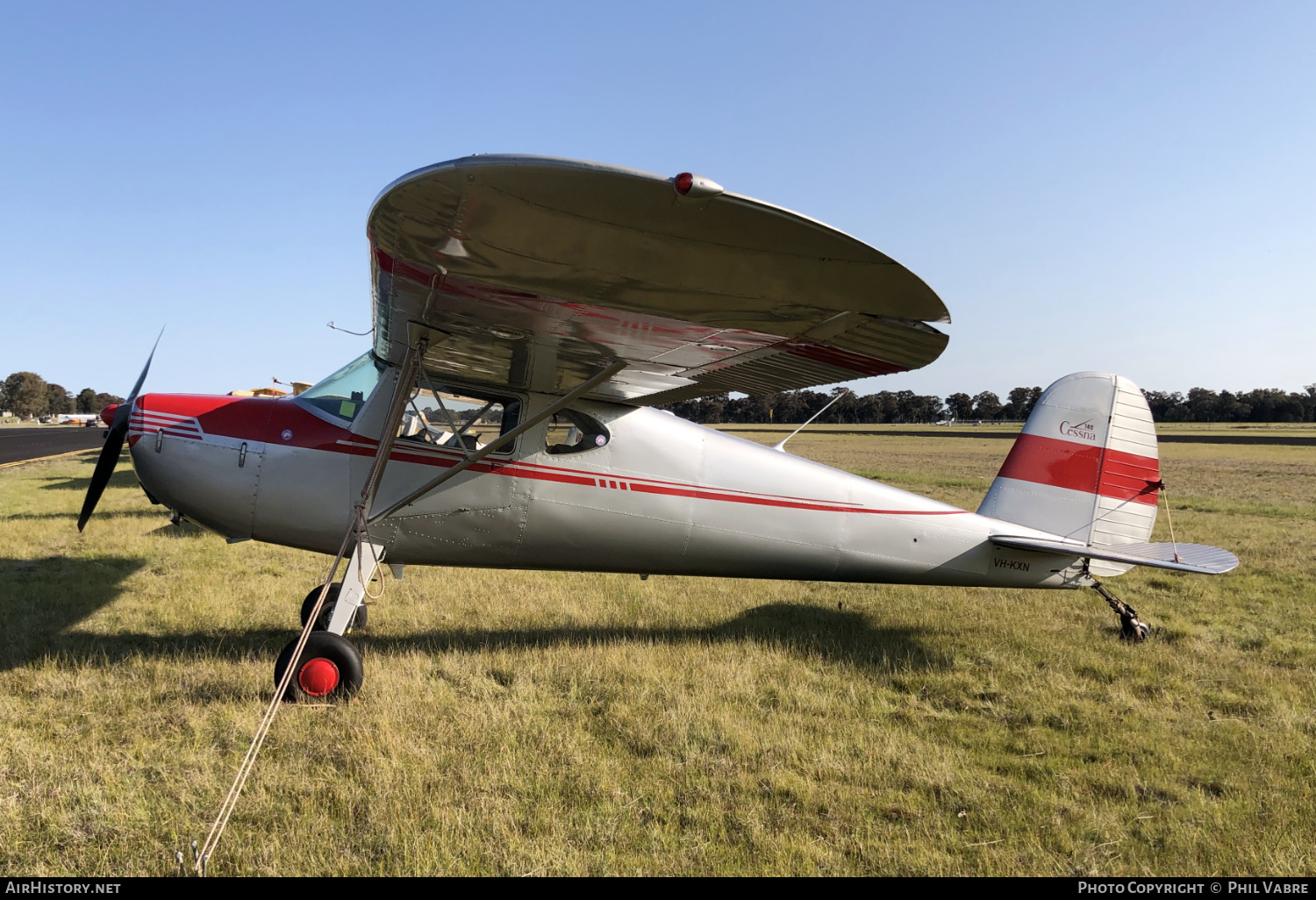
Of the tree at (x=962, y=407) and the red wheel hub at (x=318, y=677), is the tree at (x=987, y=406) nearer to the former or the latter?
the tree at (x=962, y=407)

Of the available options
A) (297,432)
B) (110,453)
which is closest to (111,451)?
(110,453)

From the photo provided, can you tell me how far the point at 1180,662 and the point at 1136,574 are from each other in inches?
155

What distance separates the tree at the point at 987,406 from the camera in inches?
5581

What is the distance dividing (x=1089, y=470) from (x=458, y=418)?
520 centimetres

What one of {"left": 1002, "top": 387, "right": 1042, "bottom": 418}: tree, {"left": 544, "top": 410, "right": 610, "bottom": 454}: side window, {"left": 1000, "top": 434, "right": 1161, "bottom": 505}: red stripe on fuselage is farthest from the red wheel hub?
{"left": 1002, "top": 387, "right": 1042, "bottom": 418}: tree

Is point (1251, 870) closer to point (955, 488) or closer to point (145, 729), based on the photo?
point (145, 729)

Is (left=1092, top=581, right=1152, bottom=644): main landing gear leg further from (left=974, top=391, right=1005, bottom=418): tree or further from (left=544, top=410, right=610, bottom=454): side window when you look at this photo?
(left=974, top=391, right=1005, bottom=418): tree

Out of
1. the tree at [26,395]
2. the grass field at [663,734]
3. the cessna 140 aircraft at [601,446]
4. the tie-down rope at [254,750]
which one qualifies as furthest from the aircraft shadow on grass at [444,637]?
the tree at [26,395]

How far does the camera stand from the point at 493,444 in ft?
15.1

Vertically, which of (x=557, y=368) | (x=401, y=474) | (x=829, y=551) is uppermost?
(x=557, y=368)

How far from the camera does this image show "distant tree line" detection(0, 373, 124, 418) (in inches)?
5236

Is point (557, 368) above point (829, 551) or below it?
above

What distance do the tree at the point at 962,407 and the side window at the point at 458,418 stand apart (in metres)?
153

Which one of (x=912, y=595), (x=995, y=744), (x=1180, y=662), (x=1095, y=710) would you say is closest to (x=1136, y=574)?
(x=912, y=595)
